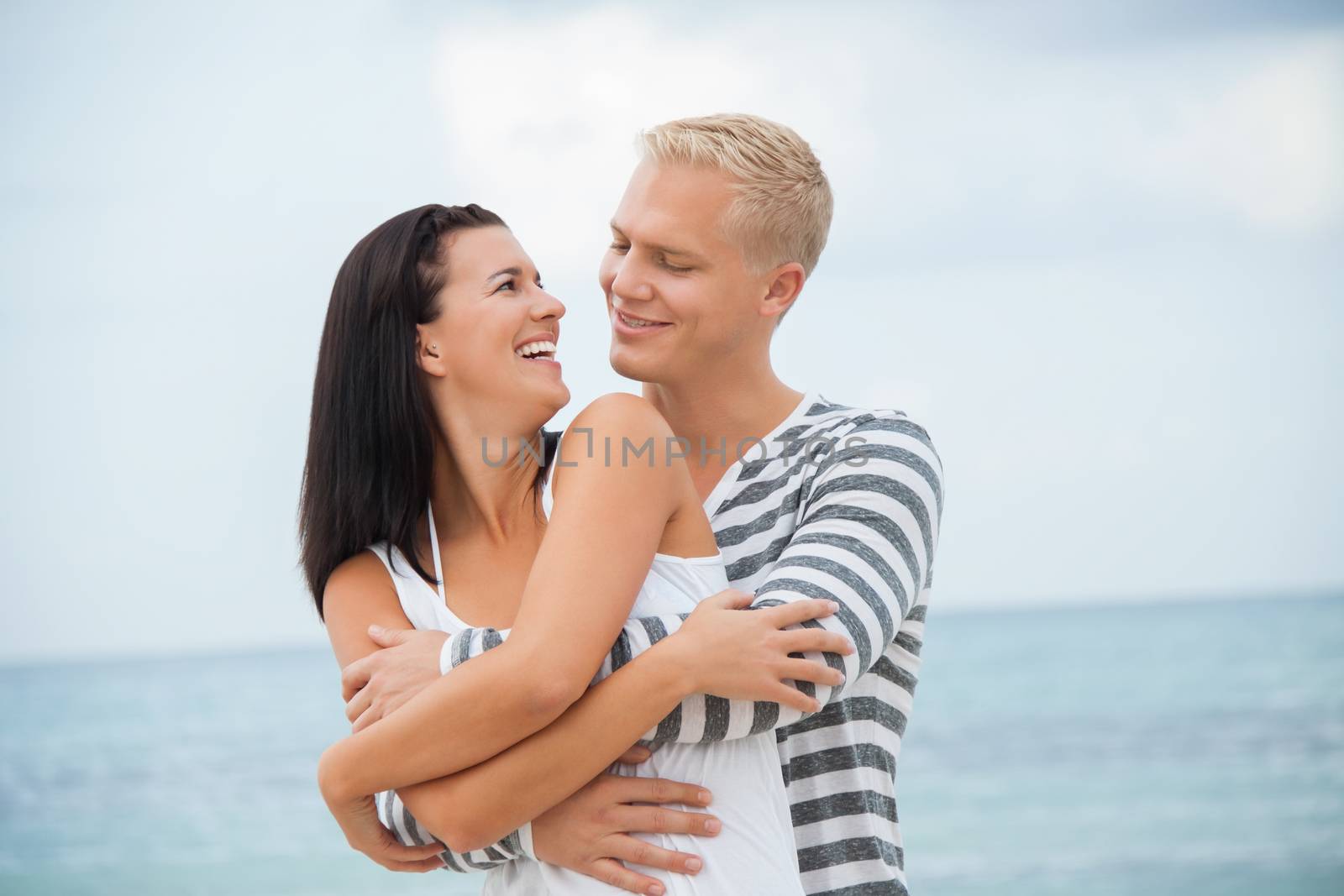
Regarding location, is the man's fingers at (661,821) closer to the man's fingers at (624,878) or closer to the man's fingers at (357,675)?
the man's fingers at (624,878)

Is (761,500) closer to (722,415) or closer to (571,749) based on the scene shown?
(722,415)

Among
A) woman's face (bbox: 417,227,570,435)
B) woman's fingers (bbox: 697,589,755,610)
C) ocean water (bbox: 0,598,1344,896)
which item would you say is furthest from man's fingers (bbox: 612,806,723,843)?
ocean water (bbox: 0,598,1344,896)

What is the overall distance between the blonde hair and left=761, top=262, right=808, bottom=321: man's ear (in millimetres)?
20

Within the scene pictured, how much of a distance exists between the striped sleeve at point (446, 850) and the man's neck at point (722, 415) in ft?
2.46

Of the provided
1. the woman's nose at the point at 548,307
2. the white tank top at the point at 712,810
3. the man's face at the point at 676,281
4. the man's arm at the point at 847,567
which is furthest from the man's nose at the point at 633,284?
the white tank top at the point at 712,810

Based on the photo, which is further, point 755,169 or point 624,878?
point 755,169

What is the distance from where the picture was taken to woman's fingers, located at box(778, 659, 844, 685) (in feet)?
5.49

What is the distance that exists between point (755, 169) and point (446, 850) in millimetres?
1369

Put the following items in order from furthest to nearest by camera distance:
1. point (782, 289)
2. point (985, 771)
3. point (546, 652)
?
point (985, 771), point (782, 289), point (546, 652)

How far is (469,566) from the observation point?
6.86ft

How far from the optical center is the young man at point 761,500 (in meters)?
1.77

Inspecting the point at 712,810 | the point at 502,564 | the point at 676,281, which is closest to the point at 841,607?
the point at 712,810

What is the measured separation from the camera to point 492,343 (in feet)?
6.85

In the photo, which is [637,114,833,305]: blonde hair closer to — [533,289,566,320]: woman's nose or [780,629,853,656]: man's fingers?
[533,289,566,320]: woman's nose
